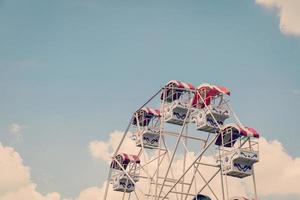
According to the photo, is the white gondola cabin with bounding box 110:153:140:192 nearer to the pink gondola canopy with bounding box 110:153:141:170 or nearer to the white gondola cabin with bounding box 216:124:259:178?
the pink gondola canopy with bounding box 110:153:141:170

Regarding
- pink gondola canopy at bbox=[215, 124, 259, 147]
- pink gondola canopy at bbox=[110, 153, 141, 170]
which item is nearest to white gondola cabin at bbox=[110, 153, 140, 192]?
pink gondola canopy at bbox=[110, 153, 141, 170]

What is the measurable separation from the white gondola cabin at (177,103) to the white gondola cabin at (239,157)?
11.7m

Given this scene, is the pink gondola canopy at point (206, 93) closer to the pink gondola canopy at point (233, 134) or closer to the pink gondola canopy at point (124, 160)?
the pink gondola canopy at point (233, 134)

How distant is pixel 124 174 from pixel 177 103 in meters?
14.9

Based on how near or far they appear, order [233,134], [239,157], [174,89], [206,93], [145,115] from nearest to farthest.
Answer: [239,157], [233,134], [206,93], [174,89], [145,115]

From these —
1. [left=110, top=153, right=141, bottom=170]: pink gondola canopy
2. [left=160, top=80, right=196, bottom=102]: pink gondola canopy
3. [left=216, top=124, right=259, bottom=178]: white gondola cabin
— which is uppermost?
[left=160, top=80, right=196, bottom=102]: pink gondola canopy

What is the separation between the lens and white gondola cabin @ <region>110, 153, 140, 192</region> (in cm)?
7600

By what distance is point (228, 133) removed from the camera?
57.6 m

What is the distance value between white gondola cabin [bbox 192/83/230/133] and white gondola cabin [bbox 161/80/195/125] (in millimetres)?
4230

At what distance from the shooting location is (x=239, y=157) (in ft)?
180

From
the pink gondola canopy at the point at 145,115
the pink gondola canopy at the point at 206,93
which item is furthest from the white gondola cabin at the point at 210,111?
the pink gondola canopy at the point at 145,115

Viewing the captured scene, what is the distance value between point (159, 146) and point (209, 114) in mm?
11818

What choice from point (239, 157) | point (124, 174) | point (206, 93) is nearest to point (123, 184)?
point (124, 174)

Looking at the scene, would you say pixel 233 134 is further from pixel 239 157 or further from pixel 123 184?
pixel 123 184
